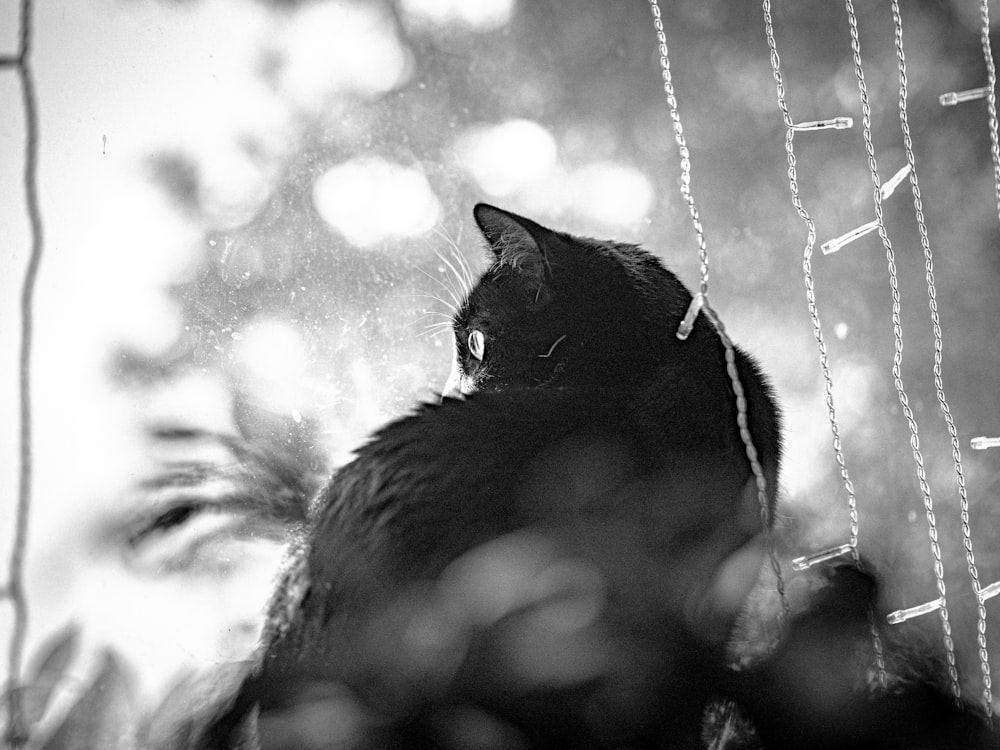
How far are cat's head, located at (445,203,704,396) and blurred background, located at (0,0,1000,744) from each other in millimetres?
62

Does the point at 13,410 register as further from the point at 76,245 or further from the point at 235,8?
the point at 235,8

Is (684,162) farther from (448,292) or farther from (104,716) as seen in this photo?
(104,716)

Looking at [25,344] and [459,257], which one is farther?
[459,257]

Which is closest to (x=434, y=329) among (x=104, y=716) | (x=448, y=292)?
(x=448, y=292)

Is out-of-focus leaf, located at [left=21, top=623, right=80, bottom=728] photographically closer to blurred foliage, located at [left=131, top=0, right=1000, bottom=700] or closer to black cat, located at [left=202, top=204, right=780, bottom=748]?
black cat, located at [left=202, top=204, right=780, bottom=748]

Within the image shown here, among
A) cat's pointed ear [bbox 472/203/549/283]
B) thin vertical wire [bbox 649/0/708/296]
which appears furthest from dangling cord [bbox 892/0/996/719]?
cat's pointed ear [bbox 472/203/549/283]

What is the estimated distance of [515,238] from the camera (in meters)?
0.57

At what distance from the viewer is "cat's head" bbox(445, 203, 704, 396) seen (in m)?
0.55

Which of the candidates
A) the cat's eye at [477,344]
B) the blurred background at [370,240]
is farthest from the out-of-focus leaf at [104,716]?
the cat's eye at [477,344]

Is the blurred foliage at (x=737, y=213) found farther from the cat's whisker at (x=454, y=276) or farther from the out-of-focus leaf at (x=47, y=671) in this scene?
the out-of-focus leaf at (x=47, y=671)

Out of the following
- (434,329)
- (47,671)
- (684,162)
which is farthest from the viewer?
(434,329)

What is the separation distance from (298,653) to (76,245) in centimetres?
27

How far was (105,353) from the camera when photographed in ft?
1.55

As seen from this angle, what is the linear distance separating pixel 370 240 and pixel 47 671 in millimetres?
358
